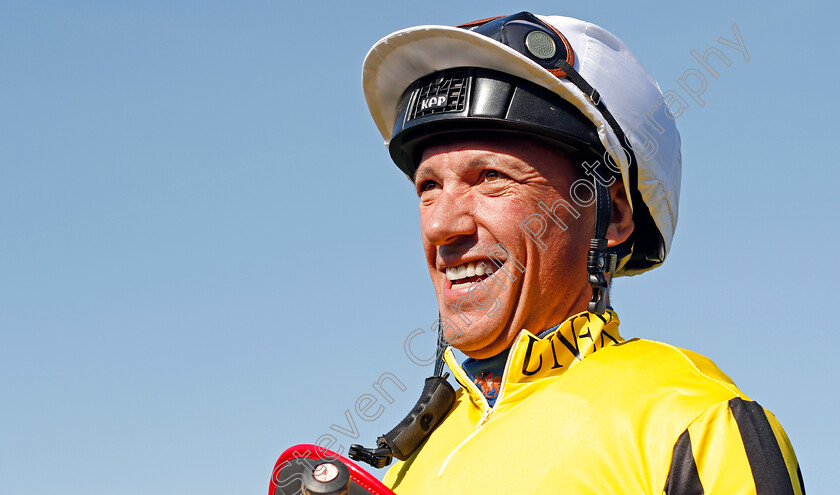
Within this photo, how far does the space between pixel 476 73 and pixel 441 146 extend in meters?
0.37

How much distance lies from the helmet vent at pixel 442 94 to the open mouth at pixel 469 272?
691 millimetres

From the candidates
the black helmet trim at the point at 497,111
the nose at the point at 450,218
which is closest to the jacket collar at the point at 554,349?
the nose at the point at 450,218

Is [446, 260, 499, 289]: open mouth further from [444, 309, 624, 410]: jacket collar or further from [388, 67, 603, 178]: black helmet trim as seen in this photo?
[388, 67, 603, 178]: black helmet trim

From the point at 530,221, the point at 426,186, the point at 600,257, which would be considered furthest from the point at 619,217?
the point at 426,186

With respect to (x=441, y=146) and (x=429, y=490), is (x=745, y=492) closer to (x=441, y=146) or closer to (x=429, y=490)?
(x=429, y=490)

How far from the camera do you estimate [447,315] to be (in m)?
4.47

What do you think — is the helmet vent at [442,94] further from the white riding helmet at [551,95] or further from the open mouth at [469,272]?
the open mouth at [469,272]

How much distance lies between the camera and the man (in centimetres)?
388

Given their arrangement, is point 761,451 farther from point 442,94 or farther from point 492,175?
point 442,94

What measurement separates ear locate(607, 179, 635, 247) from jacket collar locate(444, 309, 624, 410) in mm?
431

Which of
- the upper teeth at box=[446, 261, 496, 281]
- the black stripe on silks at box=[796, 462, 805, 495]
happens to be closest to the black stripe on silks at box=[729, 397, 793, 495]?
the black stripe on silks at box=[796, 462, 805, 495]

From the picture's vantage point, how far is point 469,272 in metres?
4.40

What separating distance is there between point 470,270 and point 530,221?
1.15 feet

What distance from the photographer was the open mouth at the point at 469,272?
14.3 feet
